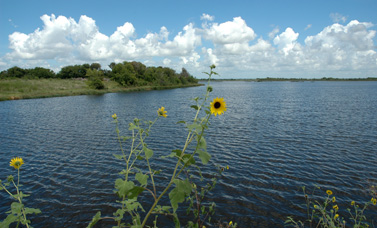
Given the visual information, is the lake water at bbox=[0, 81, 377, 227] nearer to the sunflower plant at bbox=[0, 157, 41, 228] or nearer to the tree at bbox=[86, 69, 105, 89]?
the sunflower plant at bbox=[0, 157, 41, 228]

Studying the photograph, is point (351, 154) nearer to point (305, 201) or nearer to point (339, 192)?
point (339, 192)

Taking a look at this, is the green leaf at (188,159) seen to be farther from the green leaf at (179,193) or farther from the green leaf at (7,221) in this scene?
the green leaf at (7,221)

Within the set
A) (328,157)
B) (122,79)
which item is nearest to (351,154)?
(328,157)

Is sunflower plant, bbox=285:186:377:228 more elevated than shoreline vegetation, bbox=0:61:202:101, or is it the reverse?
shoreline vegetation, bbox=0:61:202:101

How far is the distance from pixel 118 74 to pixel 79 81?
14.4m

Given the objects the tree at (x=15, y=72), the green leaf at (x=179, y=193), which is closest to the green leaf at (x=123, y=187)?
the green leaf at (x=179, y=193)

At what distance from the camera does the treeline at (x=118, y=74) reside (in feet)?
281

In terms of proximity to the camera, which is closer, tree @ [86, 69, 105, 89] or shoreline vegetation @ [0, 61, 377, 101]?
shoreline vegetation @ [0, 61, 377, 101]

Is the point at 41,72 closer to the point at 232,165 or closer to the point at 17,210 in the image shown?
the point at 232,165

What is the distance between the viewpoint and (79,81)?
3159 inches

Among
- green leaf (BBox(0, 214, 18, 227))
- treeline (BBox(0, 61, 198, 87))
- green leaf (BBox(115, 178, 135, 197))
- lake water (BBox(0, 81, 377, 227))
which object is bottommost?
lake water (BBox(0, 81, 377, 227))

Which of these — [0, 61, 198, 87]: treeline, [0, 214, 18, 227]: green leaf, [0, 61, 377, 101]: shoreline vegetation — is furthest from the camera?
[0, 61, 198, 87]: treeline

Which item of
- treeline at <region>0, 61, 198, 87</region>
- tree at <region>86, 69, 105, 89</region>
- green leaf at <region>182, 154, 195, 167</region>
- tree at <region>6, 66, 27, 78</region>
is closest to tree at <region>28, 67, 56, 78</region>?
treeline at <region>0, 61, 198, 87</region>

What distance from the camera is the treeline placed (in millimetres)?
85625
